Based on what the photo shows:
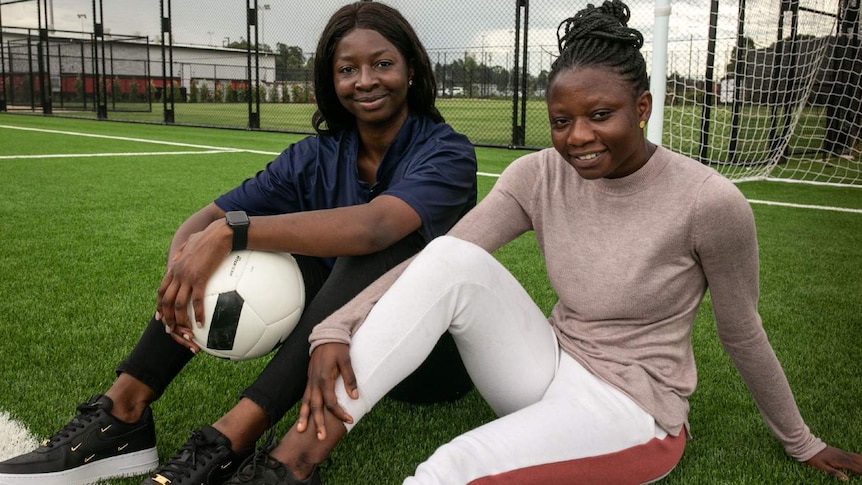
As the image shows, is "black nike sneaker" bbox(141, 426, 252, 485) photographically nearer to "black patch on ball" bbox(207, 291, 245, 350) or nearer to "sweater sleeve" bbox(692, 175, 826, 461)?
"black patch on ball" bbox(207, 291, 245, 350)

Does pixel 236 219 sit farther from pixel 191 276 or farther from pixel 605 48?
pixel 605 48

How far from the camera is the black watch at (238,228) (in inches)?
66.0

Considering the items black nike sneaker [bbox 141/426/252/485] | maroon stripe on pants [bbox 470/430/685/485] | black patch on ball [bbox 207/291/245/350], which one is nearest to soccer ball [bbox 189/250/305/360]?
black patch on ball [bbox 207/291/245/350]

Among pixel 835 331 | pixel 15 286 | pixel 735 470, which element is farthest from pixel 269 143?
pixel 735 470

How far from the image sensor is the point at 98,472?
5.80ft

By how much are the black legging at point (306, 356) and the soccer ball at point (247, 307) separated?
0.06 metres

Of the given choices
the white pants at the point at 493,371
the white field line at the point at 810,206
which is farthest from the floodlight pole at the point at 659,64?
the white field line at the point at 810,206

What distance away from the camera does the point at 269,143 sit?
1138 cm

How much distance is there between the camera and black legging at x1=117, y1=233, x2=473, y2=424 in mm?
1634

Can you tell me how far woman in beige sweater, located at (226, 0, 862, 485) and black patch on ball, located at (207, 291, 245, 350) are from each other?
0.86ft

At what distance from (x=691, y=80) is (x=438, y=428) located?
6.08m

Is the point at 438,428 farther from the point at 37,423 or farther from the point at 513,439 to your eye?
the point at 37,423

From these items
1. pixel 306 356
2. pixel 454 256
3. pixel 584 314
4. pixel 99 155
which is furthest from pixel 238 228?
pixel 99 155

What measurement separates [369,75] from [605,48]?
2.31 ft
